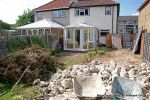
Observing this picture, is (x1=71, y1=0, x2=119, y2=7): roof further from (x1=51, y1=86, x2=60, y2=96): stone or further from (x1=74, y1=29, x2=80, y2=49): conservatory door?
(x1=51, y1=86, x2=60, y2=96): stone

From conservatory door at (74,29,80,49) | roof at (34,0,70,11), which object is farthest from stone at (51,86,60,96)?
roof at (34,0,70,11)

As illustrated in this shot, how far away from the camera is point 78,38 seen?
29141 mm

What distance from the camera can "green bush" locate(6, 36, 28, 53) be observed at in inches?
749

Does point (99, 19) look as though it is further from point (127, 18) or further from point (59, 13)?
point (59, 13)

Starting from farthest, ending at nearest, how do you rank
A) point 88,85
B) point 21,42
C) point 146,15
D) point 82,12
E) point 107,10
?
point 82,12 → point 107,10 → point 146,15 → point 21,42 → point 88,85

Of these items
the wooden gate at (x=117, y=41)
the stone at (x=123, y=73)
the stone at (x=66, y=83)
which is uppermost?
the wooden gate at (x=117, y=41)

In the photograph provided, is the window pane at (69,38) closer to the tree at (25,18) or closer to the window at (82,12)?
the window at (82,12)

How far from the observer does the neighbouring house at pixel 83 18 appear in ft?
95.5

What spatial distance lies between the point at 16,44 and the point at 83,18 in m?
17.4

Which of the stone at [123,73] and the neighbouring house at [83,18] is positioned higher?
the neighbouring house at [83,18]

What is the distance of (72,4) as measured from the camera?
37.6 m

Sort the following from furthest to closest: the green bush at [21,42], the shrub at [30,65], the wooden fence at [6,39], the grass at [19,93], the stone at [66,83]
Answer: the green bush at [21,42]
the wooden fence at [6,39]
the shrub at [30,65]
the stone at [66,83]
the grass at [19,93]

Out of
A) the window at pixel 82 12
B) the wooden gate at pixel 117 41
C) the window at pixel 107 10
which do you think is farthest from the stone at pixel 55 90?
the window at pixel 82 12

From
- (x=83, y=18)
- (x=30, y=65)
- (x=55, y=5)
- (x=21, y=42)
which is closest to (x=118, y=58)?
(x=21, y=42)
